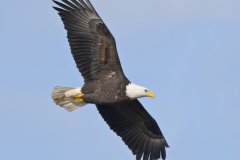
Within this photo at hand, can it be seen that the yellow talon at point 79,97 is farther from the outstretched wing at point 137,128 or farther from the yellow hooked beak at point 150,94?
the yellow hooked beak at point 150,94

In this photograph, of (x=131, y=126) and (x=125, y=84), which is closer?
(x=125, y=84)

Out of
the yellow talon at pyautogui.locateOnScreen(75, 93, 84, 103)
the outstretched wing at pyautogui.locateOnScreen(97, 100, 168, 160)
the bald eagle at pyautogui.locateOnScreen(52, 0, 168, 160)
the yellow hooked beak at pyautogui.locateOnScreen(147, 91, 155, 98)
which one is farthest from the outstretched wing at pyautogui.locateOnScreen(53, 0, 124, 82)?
the outstretched wing at pyautogui.locateOnScreen(97, 100, 168, 160)

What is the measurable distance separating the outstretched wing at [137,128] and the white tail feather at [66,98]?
2.15 ft

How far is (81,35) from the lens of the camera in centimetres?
1800

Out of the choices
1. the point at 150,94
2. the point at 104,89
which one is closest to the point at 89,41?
the point at 104,89

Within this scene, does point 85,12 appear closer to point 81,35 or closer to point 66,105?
point 81,35

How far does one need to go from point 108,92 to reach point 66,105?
1.00 meters

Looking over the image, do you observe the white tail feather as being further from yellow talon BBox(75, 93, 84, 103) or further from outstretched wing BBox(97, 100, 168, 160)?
outstretched wing BBox(97, 100, 168, 160)

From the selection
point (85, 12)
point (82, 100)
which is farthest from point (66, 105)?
point (85, 12)

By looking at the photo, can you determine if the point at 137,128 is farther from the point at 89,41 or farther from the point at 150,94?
the point at 89,41

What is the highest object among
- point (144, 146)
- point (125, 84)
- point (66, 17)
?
point (66, 17)

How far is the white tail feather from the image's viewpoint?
1789 centimetres

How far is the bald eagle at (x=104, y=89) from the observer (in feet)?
57.6

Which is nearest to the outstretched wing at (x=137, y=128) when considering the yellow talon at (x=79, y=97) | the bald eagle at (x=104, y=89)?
the bald eagle at (x=104, y=89)
